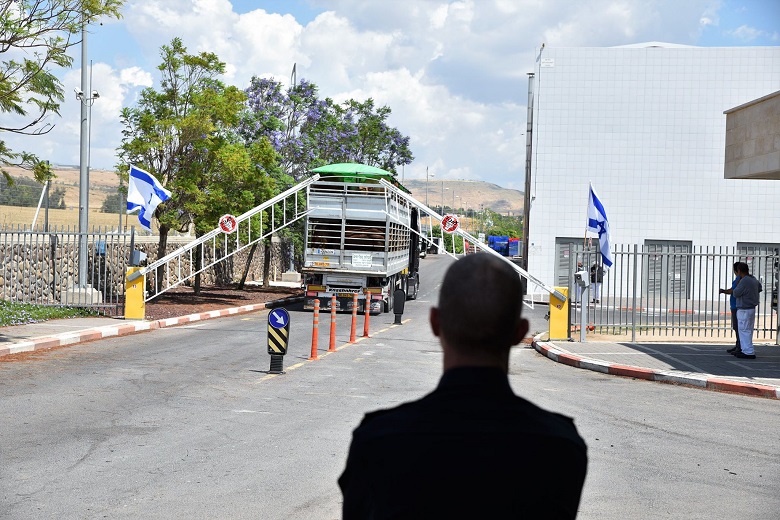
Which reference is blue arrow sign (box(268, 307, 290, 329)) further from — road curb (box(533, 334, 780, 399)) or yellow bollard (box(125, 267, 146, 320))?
yellow bollard (box(125, 267, 146, 320))

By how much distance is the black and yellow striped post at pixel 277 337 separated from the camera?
1380 cm

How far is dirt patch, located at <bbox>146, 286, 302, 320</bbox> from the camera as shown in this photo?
2527 cm

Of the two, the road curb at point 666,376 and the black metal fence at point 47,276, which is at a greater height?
the black metal fence at point 47,276

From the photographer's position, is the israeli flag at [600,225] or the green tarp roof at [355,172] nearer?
the israeli flag at [600,225]

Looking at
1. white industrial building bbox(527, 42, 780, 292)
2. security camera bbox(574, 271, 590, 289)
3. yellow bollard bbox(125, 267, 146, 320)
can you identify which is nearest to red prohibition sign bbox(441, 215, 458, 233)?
security camera bbox(574, 271, 590, 289)

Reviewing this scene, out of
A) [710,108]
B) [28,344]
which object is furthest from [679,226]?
[28,344]

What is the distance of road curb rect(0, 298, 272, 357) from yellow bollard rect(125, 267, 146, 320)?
1.49 feet

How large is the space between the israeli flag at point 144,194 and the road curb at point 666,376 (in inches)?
389

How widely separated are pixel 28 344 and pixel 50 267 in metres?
8.99

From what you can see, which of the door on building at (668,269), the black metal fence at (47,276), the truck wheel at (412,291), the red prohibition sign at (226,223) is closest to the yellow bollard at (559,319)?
the door on building at (668,269)

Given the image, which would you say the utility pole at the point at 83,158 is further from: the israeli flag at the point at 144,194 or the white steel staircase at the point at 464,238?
the white steel staircase at the point at 464,238

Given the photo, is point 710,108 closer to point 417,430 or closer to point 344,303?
point 344,303

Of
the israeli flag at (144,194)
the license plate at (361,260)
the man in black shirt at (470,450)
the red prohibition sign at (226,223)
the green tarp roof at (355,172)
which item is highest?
the green tarp roof at (355,172)

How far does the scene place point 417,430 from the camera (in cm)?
230
